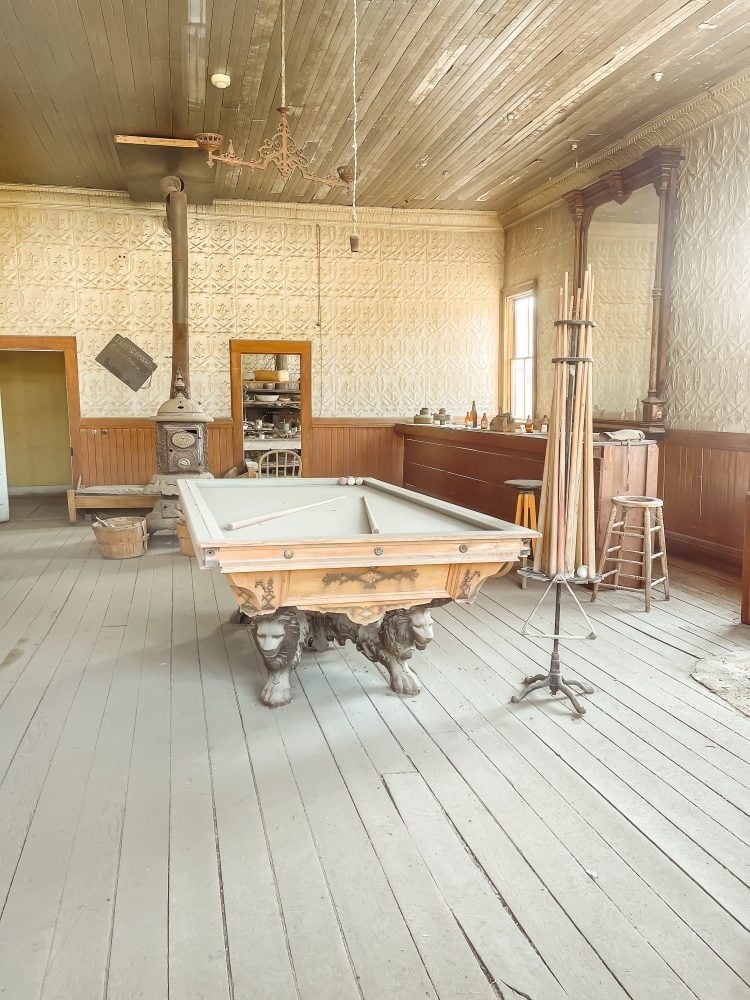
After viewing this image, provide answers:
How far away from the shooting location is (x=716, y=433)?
614 cm

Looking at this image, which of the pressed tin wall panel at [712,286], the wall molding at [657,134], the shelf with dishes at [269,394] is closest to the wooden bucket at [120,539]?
the shelf with dishes at [269,394]

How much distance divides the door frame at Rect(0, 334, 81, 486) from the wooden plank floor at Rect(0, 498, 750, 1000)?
5697 mm

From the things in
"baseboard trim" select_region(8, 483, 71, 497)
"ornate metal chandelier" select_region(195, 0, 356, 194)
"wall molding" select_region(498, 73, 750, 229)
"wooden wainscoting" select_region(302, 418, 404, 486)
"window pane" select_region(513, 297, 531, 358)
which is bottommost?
"baseboard trim" select_region(8, 483, 71, 497)

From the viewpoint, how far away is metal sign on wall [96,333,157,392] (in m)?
9.31

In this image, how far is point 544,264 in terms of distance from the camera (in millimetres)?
9109

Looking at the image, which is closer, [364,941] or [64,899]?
[364,941]

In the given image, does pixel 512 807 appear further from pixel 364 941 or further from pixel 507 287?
pixel 507 287

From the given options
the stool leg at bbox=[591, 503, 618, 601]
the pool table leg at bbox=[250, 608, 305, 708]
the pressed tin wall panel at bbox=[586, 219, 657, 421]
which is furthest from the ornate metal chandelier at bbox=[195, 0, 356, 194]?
the pressed tin wall panel at bbox=[586, 219, 657, 421]

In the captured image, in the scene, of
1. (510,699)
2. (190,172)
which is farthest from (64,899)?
(190,172)

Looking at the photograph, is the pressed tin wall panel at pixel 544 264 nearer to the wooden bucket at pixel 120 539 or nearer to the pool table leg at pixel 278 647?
the wooden bucket at pixel 120 539

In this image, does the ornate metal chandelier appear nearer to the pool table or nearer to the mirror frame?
the pool table

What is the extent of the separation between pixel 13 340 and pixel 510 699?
824cm

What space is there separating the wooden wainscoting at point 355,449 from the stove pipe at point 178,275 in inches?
95.6

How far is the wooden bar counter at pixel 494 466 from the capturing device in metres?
5.43
